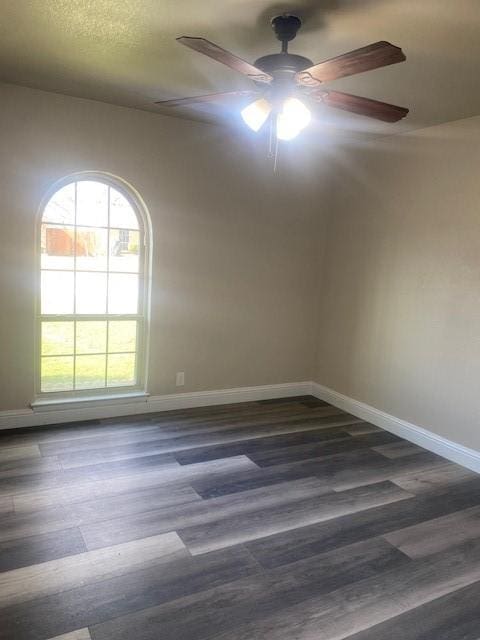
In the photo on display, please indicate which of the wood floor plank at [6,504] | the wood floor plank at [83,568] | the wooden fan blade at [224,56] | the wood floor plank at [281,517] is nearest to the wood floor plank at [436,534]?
the wood floor plank at [281,517]

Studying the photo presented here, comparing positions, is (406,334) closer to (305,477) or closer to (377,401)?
(377,401)

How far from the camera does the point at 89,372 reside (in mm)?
4066

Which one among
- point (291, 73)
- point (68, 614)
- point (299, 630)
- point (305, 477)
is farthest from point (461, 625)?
point (291, 73)

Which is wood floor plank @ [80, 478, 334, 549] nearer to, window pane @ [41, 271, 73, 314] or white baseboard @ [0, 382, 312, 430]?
white baseboard @ [0, 382, 312, 430]

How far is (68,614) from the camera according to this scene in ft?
6.35

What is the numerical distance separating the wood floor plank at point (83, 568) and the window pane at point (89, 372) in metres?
1.93

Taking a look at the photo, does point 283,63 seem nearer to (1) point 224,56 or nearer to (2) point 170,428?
(1) point 224,56

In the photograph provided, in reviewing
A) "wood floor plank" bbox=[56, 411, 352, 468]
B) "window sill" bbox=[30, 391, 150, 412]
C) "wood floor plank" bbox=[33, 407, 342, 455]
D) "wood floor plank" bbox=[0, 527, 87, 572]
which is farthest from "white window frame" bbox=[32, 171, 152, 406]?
"wood floor plank" bbox=[0, 527, 87, 572]

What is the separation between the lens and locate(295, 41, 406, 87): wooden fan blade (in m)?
1.72

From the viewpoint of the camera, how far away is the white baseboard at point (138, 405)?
3.79 metres

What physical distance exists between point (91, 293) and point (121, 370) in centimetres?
75

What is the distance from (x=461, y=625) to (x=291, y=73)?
8.48 feet

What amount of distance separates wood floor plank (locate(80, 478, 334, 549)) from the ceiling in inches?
103

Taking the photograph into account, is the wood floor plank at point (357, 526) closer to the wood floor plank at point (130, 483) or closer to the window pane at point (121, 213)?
the wood floor plank at point (130, 483)
